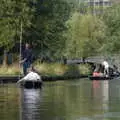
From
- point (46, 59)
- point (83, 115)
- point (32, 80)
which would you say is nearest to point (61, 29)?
point (46, 59)

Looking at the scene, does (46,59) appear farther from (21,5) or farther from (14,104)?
(14,104)

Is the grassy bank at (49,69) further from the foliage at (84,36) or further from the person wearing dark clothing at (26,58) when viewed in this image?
the foliage at (84,36)

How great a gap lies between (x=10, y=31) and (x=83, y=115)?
97.3 ft

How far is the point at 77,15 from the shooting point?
277 feet

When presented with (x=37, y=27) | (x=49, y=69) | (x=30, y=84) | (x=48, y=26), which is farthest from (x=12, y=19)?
(x=30, y=84)

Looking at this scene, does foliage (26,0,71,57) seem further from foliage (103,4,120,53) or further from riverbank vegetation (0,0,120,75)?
foliage (103,4,120,53)

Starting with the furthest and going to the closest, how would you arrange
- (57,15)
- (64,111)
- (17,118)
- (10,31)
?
1. (57,15)
2. (10,31)
3. (64,111)
4. (17,118)

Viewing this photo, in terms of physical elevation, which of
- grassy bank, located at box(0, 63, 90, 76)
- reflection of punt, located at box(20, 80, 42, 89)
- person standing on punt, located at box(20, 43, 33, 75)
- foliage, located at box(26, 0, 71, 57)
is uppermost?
foliage, located at box(26, 0, 71, 57)

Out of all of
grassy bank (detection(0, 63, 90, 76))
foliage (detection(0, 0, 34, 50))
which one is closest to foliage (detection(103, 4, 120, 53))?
grassy bank (detection(0, 63, 90, 76))

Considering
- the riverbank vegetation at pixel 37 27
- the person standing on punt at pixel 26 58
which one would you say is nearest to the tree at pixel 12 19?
the riverbank vegetation at pixel 37 27

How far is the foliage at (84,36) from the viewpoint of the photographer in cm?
7931

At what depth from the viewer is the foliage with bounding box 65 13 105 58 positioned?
260ft

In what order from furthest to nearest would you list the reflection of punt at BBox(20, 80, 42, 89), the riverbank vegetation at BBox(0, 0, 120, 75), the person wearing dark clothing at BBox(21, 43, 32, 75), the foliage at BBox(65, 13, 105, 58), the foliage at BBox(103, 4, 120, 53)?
the foliage at BBox(65, 13, 105, 58) → the foliage at BBox(103, 4, 120, 53) → the riverbank vegetation at BBox(0, 0, 120, 75) → the person wearing dark clothing at BBox(21, 43, 32, 75) → the reflection of punt at BBox(20, 80, 42, 89)

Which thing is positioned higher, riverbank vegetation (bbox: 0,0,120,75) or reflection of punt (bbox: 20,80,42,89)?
riverbank vegetation (bbox: 0,0,120,75)
